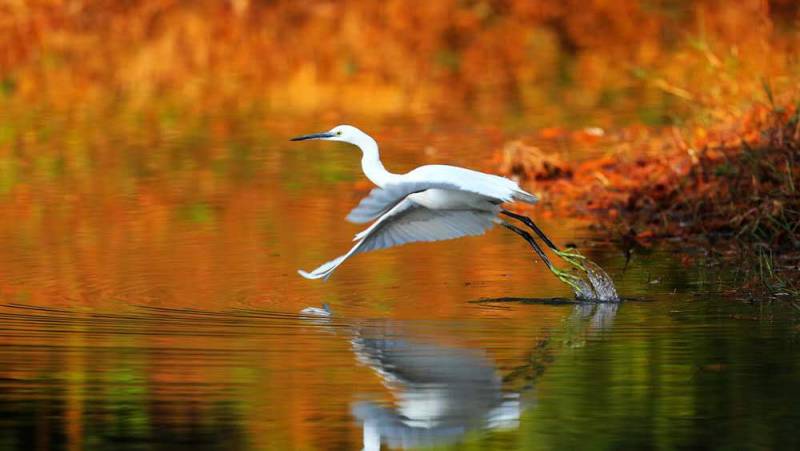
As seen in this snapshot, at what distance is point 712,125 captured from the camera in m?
14.6

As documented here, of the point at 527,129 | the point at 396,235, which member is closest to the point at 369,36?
the point at 527,129

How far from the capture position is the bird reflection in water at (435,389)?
694 cm

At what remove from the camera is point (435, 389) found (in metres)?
7.71

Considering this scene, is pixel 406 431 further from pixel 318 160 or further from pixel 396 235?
pixel 318 160

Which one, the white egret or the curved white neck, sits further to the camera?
the curved white neck

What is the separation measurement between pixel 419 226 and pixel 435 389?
9.84 ft

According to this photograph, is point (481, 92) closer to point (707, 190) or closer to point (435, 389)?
point (707, 190)

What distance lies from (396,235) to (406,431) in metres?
3.69

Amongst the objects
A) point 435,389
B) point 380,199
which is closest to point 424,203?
point 380,199

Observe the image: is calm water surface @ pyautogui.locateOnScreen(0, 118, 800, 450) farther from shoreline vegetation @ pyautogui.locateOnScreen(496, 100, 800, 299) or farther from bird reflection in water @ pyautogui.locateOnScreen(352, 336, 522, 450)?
shoreline vegetation @ pyautogui.locateOnScreen(496, 100, 800, 299)

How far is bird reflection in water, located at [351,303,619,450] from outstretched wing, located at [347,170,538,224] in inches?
25.2

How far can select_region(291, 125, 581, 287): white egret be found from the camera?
31.6ft

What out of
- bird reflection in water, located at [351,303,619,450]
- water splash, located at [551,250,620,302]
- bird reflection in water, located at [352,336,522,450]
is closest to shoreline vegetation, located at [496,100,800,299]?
water splash, located at [551,250,620,302]

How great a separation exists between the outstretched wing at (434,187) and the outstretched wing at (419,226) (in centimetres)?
23
